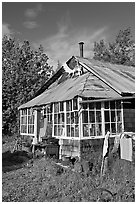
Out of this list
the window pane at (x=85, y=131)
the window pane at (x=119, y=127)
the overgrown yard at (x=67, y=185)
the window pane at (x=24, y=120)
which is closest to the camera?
the overgrown yard at (x=67, y=185)

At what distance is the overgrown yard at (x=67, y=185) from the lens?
5.91 meters

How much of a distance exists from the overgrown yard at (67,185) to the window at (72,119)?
6.75 ft

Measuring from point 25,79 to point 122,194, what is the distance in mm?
20124

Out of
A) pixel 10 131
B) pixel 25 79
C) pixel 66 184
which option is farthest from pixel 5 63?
pixel 66 184

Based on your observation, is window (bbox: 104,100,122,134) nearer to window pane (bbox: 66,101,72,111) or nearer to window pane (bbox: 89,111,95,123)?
window pane (bbox: 89,111,95,123)

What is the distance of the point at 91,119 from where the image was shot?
10.1m

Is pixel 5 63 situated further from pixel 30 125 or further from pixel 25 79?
pixel 30 125

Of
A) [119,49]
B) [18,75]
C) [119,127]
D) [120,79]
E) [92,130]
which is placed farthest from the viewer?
[119,49]

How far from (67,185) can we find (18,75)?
1880 cm

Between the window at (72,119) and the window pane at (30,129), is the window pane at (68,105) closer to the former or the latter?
the window at (72,119)

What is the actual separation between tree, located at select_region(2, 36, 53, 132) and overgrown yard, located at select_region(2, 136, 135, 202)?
14165 mm

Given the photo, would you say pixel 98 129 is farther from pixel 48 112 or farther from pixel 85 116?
pixel 48 112

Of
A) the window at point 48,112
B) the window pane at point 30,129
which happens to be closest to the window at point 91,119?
the window at point 48,112

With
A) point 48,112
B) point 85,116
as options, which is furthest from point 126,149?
point 48,112
